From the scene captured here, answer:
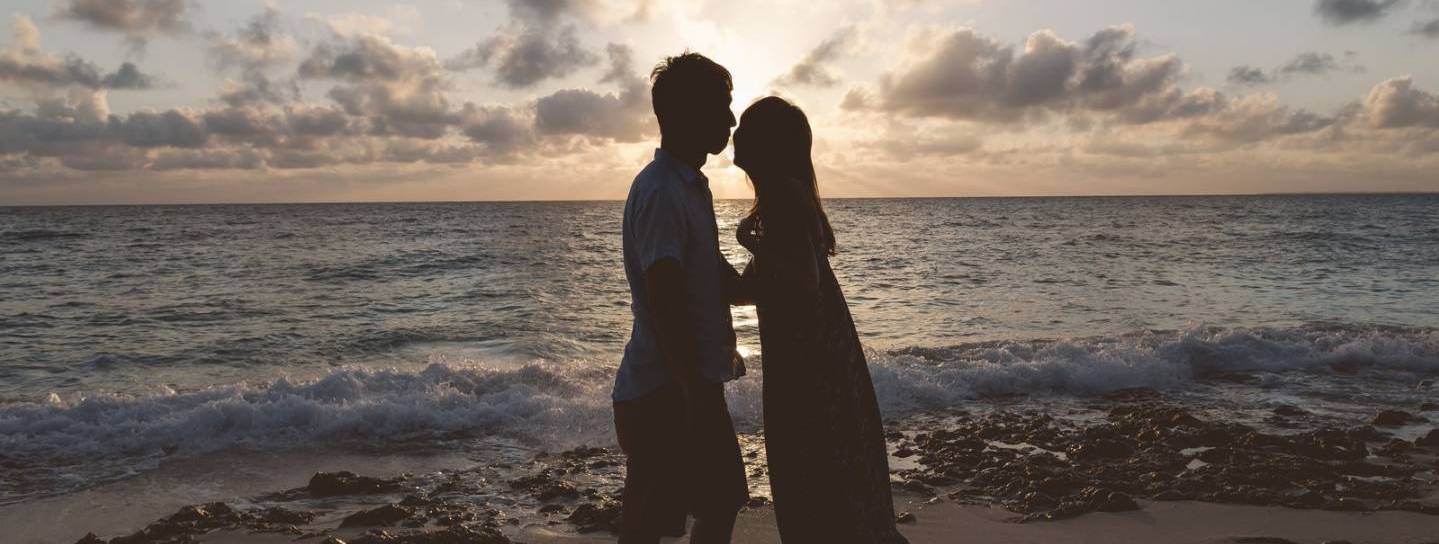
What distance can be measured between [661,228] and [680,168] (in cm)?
21

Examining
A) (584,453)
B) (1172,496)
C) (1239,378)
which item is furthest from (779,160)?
(1239,378)

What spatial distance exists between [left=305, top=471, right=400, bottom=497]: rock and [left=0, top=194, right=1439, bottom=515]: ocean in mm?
1208

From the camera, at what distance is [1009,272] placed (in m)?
25.2

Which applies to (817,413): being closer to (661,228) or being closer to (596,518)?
(661,228)

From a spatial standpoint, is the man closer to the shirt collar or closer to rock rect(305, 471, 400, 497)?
the shirt collar

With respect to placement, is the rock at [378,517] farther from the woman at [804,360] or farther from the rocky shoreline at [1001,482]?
the woman at [804,360]

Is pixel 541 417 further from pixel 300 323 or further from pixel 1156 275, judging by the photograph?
pixel 1156 275

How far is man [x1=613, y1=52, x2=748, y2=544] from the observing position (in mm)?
2596

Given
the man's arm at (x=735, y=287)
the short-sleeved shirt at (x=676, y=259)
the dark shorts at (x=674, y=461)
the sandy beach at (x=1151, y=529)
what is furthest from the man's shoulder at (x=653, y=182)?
the sandy beach at (x=1151, y=529)

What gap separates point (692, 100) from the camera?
8.67 ft

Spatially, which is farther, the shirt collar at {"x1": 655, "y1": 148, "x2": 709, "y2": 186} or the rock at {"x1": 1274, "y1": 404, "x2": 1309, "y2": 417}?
the rock at {"x1": 1274, "y1": 404, "x2": 1309, "y2": 417}

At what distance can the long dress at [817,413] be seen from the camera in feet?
9.72

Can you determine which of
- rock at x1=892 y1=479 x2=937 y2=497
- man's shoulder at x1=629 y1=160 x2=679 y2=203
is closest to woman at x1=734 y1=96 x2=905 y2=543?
man's shoulder at x1=629 y1=160 x2=679 y2=203

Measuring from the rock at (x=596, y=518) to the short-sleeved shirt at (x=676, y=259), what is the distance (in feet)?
8.77
